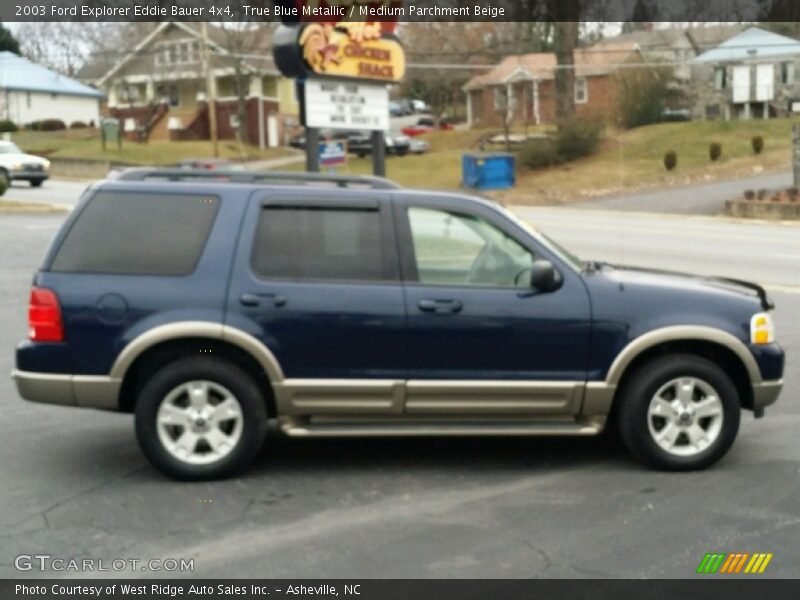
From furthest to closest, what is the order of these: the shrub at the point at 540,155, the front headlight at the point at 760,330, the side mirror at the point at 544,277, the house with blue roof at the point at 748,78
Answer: the house with blue roof at the point at 748,78, the shrub at the point at 540,155, the front headlight at the point at 760,330, the side mirror at the point at 544,277

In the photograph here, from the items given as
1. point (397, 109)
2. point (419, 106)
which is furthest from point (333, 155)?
point (397, 109)

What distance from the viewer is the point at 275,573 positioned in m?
4.89

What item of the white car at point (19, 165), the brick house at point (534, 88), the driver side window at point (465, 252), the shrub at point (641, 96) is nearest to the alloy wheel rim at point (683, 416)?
the driver side window at point (465, 252)

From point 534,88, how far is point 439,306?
162ft

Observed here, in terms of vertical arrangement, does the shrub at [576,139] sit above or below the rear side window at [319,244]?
above

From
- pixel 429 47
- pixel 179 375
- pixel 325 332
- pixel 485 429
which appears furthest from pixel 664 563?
pixel 429 47

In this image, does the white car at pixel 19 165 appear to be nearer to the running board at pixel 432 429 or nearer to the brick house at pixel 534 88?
the brick house at pixel 534 88

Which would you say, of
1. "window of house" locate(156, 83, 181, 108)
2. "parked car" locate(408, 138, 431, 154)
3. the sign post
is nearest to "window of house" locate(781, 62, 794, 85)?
"parked car" locate(408, 138, 431, 154)

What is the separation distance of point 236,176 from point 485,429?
7.03ft

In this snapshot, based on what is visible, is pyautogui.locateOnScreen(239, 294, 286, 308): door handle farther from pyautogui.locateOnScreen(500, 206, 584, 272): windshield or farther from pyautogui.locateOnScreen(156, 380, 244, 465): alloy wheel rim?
pyautogui.locateOnScreen(500, 206, 584, 272): windshield

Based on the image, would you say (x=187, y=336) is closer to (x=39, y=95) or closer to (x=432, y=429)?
(x=432, y=429)

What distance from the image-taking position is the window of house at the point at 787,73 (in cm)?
5822

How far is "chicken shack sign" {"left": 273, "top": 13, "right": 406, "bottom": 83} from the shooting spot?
48.0 feet

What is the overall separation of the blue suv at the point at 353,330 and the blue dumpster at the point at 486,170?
3390 centimetres
